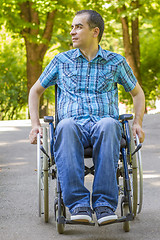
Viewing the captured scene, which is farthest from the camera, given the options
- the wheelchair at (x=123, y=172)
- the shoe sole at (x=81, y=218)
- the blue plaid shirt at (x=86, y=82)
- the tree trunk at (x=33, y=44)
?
the tree trunk at (x=33, y=44)

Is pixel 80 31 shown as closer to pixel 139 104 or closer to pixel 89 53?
pixel 89 53

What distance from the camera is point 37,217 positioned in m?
3.85

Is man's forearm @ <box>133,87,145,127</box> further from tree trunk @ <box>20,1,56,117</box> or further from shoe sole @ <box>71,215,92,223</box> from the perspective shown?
tree trunk @ <box>20,1,56,117</box>

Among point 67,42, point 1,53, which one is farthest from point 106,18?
point 1,53

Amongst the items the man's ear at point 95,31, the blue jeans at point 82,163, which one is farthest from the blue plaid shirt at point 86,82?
the blue jeans at point 82,163

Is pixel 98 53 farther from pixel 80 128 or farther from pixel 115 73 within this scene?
pixel 80 128

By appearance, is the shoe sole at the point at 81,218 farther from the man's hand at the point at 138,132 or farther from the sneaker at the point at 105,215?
the man's hand at the point at 138,132

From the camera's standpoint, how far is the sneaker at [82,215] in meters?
3.00

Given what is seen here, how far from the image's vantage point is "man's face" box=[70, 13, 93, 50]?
142 inches

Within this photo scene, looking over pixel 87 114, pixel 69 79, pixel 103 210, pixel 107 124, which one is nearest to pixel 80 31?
pixel 69 79

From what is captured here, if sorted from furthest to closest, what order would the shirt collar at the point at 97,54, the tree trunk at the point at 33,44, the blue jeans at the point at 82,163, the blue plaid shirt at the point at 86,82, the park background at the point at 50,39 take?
1. the tree trunk at the point at 33,44
2. the park background at the point at 50,39
3. the shirt collar at the point at 97,54
4. the blue plaid shirt at the point at 86,82
5. the blue jeans at the point at 82,163

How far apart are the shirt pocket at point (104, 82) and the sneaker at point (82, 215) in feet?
3.14

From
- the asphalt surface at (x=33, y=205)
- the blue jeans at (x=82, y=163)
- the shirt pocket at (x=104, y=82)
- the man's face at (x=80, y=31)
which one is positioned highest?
the man's face at (x=80, y=31)

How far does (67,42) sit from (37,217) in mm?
16179
